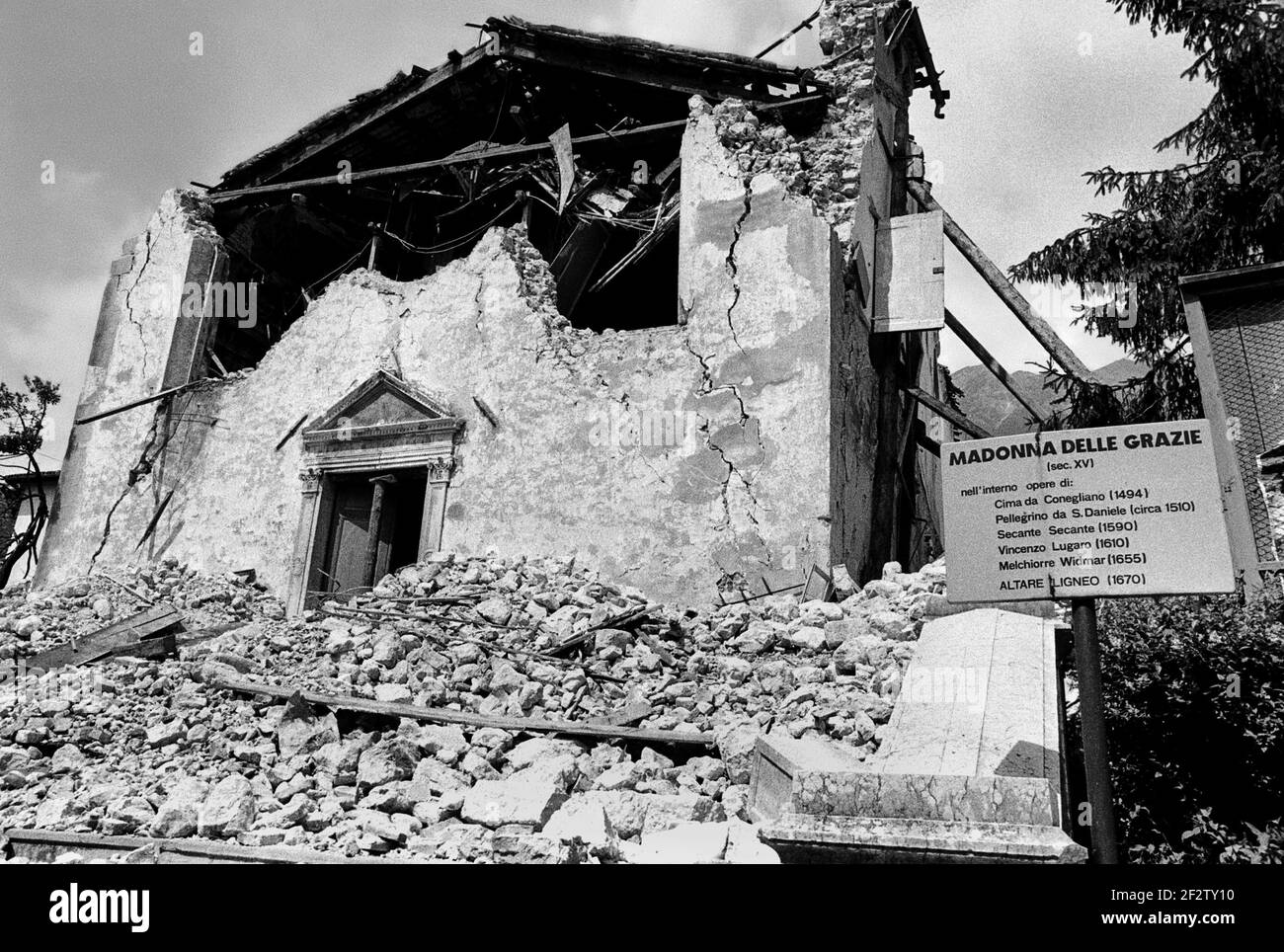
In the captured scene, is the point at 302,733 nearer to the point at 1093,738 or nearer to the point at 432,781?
the point at 432,781

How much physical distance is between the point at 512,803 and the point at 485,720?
5.11ft

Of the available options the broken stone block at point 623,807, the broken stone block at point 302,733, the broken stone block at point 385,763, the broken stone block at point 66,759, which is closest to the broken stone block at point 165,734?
the broken stone block at point 66,759

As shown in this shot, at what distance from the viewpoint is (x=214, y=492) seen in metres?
13.0

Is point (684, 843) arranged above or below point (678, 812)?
below

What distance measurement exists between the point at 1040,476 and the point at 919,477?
10.4m

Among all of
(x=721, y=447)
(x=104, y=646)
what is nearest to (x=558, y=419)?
(x=721, y=447)

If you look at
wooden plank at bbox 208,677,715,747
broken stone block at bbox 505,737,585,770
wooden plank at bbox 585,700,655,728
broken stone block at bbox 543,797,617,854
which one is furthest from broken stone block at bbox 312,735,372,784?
broken stone block at bbox 543,797,617,854

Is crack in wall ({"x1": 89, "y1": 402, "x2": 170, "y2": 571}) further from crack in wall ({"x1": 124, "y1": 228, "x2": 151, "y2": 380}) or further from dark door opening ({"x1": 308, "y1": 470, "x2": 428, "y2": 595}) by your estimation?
dark door opening ({"x1": 308, "y1": 470, "x2": 428, "y2": 595})

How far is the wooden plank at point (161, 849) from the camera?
15.2ft

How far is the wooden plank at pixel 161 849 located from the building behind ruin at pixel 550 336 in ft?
18.4

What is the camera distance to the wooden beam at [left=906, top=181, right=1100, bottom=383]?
1088 cm

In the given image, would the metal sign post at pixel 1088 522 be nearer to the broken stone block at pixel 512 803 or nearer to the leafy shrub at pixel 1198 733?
the leafy shrub at pixel 1198 733

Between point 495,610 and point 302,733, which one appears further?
point 495,610

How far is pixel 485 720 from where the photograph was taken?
21.1 feet
